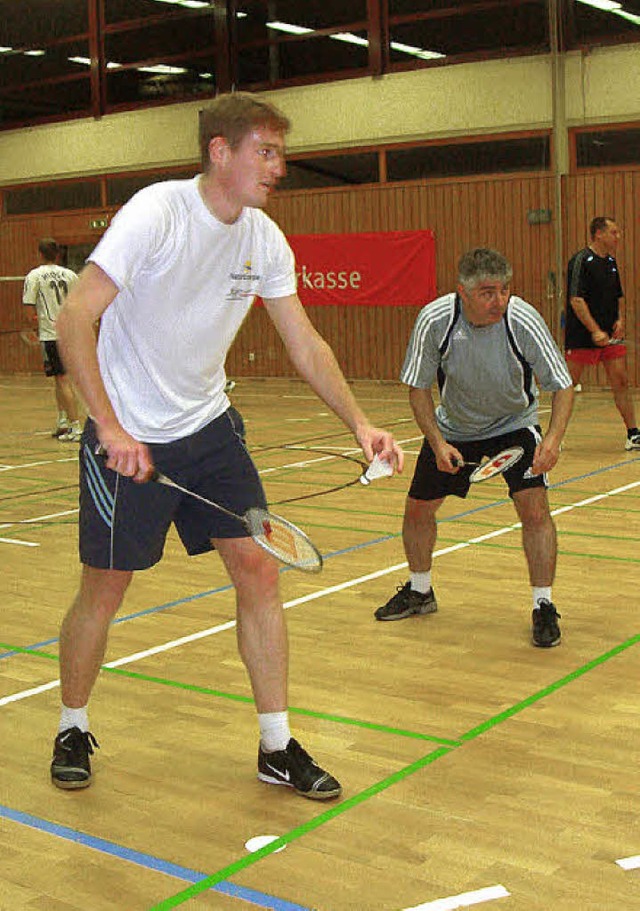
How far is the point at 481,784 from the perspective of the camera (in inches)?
129

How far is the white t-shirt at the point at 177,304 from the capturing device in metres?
3.01

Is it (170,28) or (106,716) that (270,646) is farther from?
(170,28)

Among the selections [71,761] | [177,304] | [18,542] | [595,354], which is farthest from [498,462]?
[595,354]

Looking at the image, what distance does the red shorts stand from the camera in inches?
365

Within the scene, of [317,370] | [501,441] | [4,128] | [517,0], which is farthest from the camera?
[4,128]

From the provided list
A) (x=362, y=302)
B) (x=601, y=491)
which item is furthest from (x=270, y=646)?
(x=362, y=302)

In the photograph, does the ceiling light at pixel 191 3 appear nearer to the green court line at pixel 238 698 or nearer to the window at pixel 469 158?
the window at pixel 469 158

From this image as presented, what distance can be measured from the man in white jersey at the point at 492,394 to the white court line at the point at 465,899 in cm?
191

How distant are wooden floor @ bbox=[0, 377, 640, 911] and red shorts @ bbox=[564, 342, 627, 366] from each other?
2.83 metres

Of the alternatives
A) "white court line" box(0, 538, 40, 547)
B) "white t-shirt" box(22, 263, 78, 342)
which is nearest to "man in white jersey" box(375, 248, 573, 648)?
"white court line" box(0, 538, 40, 547)

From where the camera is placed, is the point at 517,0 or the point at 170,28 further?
the point at 170,28

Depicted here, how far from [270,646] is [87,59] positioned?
16.4 metres

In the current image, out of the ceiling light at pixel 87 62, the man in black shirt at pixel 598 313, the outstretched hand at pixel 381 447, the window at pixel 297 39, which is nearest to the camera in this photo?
the outstretched hand at pixel 381 447

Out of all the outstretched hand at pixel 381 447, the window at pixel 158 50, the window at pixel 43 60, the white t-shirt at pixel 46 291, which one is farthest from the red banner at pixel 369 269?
the outstretched hand at pixel 381 447
